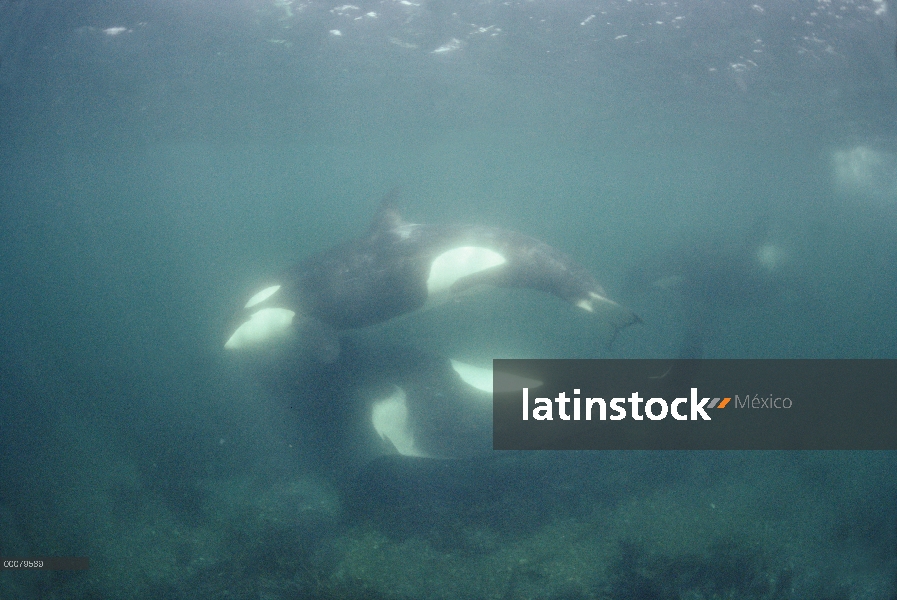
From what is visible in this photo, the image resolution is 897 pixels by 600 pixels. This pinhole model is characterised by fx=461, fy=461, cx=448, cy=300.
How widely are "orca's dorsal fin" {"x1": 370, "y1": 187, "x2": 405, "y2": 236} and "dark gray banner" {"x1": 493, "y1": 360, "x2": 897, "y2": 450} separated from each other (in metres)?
3.10

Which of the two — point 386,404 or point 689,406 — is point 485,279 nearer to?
point 386,404

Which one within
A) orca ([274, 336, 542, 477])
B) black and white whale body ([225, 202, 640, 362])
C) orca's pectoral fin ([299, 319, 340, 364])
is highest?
black and white whale body ([225, 202, 640, 362])

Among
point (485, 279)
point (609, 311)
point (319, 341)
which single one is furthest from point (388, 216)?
point (609, 311)

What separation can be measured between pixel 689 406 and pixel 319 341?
20.3 feet

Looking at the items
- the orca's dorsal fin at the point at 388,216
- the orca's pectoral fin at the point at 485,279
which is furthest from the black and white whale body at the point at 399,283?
the orca's dorsal fin at the point at 388,216

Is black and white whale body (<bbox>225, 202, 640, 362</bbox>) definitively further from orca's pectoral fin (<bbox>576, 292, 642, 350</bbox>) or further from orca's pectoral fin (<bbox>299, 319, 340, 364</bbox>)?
orca's pectoral fin (<bbox>576, 292, 642, 350</bbox>)

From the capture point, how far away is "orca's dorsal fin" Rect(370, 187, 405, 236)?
805 centimetres

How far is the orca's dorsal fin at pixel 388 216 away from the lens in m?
8.05

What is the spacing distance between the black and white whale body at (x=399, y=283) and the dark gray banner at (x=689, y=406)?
1.11 metres

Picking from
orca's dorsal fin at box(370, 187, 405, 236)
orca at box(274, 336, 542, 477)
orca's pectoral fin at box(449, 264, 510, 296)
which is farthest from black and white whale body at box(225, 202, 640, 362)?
orca's dorsal fin at box(370, 187, 405, 236)

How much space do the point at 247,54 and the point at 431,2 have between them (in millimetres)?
7516

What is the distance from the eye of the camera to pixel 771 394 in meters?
9.89

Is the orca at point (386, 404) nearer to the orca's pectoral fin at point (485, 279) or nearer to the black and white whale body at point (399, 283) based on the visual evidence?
the black and white whale body at point (399, 283)

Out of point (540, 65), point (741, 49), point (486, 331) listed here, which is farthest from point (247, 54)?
point (741, 49)
